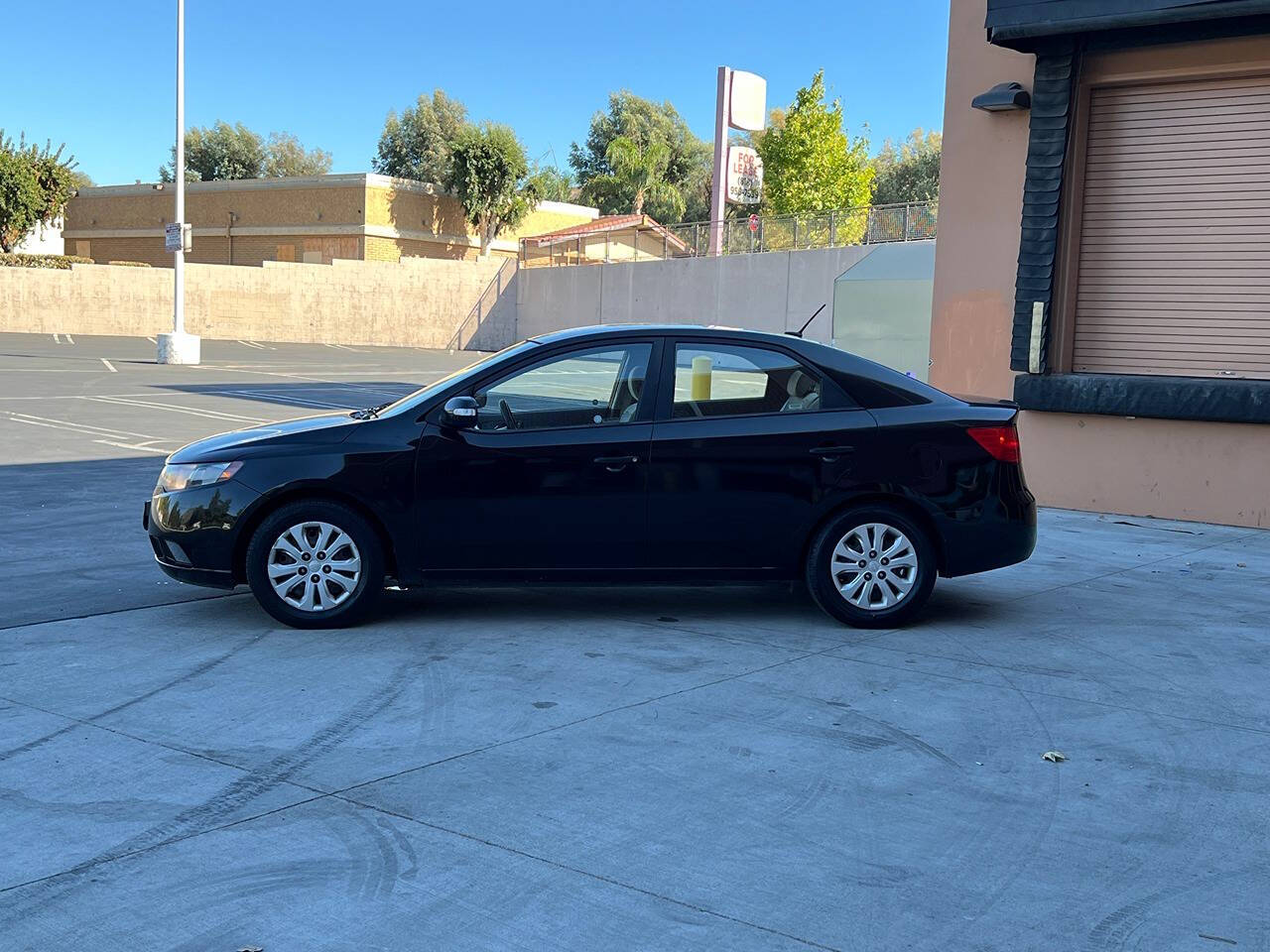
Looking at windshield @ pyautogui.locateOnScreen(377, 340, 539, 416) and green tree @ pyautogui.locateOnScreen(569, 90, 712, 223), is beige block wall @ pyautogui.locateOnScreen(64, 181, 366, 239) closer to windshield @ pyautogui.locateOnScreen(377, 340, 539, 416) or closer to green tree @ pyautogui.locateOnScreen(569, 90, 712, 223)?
green tree @ pyautogui.locateOnScreen(569, 90, 712, 223)

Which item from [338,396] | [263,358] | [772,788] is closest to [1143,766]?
[772,788]

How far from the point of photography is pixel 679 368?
7082 millimetres

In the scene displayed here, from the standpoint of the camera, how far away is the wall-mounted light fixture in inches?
476

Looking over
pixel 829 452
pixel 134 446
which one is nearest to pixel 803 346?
pixel 829 452

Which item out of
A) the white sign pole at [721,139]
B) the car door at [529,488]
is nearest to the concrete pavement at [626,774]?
the car door at [529,488]

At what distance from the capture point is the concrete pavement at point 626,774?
11.8ft

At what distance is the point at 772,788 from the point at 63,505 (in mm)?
7917

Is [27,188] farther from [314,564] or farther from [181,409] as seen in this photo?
[314,564]

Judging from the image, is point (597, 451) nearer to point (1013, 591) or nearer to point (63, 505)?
point (1013, 591)

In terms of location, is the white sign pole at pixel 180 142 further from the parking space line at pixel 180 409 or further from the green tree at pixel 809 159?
the green tree at pixel 809 159

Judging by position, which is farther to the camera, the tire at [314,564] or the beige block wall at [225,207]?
the beige block wall at [225,207]

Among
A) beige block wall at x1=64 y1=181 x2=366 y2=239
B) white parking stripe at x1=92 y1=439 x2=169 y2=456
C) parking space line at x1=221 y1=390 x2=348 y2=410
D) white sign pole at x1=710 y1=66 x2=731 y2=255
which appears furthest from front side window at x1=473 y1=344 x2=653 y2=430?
beige block wall at x1=64 y1=181 x2=366 y2=239

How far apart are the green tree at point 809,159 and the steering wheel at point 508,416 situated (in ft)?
163

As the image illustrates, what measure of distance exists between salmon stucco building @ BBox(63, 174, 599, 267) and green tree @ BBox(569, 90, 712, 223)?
8.11 m
